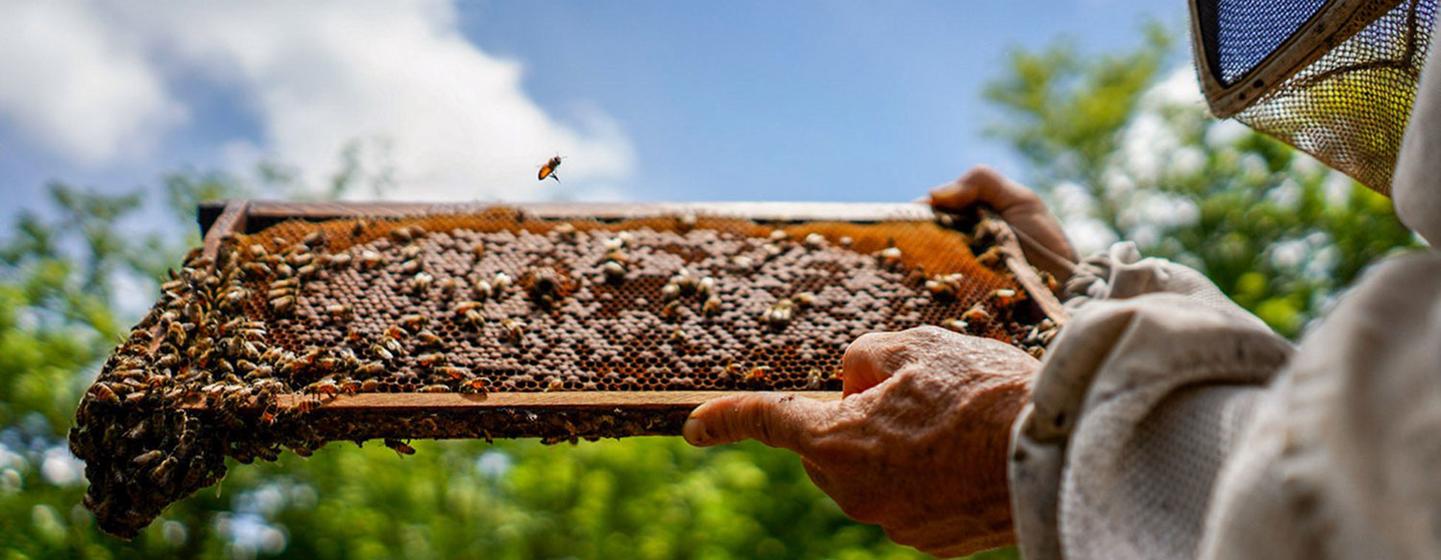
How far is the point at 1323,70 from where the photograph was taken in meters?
2.70

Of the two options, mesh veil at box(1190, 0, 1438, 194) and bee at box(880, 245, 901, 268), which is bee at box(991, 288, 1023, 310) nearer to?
bee at box(880, 245, 901, 268)

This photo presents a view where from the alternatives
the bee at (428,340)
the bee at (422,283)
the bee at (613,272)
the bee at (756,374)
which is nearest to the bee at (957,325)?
the bee at (756,374)

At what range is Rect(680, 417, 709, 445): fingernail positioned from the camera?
2740mm

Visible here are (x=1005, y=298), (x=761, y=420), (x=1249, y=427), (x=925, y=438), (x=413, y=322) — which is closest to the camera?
(x=1249, y=427)

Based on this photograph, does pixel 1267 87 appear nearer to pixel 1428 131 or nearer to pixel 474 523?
pixel 1428 131

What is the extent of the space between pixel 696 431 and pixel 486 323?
1.13m

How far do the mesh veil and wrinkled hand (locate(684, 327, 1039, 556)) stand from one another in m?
1.22

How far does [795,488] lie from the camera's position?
9.45 meters

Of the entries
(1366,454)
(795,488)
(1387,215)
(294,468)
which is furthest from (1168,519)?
(1387,215)

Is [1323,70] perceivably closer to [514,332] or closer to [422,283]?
[514,332]

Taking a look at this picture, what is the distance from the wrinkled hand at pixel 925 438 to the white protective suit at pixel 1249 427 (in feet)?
1.50

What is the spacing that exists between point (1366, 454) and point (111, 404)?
2945 mm

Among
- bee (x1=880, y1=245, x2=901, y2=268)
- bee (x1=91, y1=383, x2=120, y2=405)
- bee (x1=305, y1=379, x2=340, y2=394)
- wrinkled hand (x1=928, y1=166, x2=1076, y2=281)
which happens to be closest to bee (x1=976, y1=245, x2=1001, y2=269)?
bee (x1=880, y1=245, x2=901, y2=268)

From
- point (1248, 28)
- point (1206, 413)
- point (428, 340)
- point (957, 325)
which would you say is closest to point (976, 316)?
point (957, 325)
